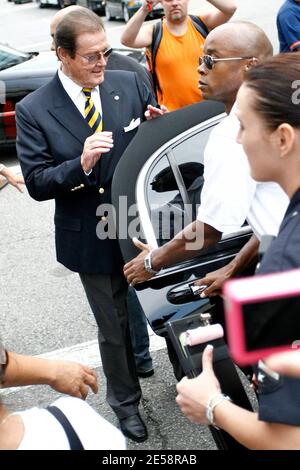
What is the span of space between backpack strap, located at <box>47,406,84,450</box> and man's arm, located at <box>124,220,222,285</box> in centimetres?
112

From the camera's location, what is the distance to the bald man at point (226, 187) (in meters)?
2.39

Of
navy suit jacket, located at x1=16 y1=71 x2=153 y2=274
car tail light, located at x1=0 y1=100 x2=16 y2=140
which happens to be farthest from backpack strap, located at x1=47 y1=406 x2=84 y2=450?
car tail light, located at x1=0 y1=100 x2=16 y2=140

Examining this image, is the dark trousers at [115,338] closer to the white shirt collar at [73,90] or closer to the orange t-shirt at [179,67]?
the white shirt collar at [73,90]

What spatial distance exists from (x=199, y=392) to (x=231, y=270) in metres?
1.05

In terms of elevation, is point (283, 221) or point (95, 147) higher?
point (283, 221)

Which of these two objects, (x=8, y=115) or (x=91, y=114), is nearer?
(x=91, y=114)

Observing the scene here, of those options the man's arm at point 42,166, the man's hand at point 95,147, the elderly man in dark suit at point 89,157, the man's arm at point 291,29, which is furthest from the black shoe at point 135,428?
the man's arm at point 291,29

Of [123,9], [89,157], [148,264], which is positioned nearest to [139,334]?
[148,264]

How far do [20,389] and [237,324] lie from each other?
3254mm

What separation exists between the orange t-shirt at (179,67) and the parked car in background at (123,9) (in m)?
13.5

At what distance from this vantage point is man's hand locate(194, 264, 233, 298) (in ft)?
9.46

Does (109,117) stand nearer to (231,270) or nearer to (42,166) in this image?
(42,166)

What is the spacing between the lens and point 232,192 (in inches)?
95.7

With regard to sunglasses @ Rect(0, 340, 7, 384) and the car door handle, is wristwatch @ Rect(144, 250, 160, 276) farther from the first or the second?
sunglasses @ Rect(0, 340, 7, 384)
